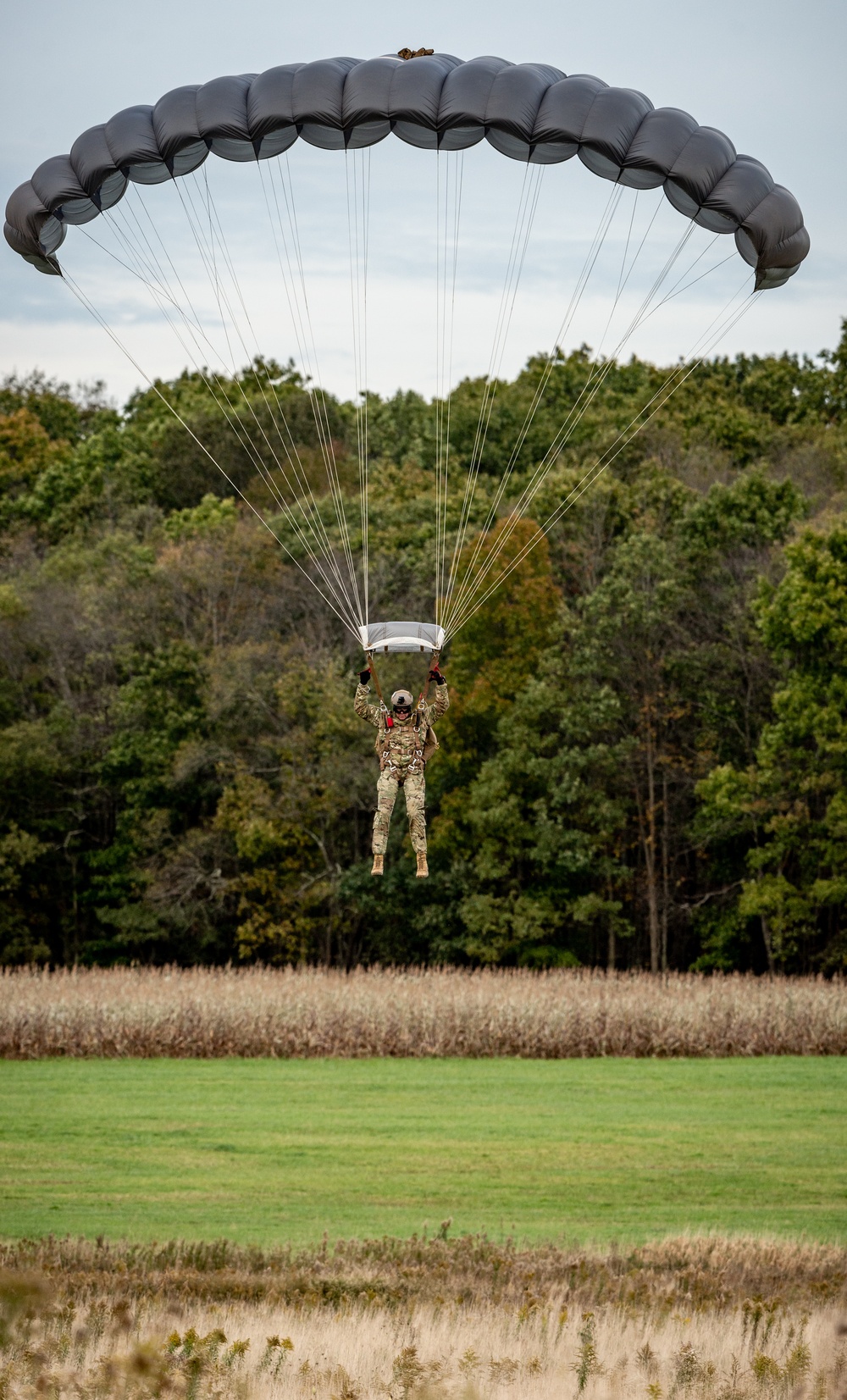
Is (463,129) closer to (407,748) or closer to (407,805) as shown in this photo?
(407,748)

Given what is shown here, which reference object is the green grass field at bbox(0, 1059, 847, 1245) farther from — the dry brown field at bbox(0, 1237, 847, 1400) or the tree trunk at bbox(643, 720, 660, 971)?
the tree trunk at bbox(643, 720, 660, 971)

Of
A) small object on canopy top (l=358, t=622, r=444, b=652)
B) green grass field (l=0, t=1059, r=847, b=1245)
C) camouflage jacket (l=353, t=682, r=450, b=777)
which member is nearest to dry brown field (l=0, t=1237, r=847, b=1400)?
green grass field (l=0, t=1059, r=847, b=1245)

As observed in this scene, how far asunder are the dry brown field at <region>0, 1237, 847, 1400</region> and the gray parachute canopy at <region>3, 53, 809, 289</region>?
9776 mm

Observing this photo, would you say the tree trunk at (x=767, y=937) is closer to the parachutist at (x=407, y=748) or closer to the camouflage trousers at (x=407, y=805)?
the camouflage trousers at (x=407, y=805)

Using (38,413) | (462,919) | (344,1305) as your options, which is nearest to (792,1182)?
(344,1305)

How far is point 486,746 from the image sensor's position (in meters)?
48.8

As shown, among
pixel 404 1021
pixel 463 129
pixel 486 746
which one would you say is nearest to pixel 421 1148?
pixel 404 1021

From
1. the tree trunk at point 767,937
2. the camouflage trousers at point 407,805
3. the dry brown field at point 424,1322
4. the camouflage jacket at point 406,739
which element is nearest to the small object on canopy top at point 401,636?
the camouflage jacket at point 406,739

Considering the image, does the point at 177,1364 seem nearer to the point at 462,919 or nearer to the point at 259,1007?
the point at 259,1007

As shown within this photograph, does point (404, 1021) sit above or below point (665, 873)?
below

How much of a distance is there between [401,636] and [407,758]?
106 cm

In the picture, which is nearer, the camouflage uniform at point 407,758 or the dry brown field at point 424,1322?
the dry brown field at point 424,1322

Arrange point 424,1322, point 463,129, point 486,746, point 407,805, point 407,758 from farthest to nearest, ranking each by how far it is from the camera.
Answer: point 486,746 → point 463,129 → point 407,758 → point 407,805 → point 424,1322

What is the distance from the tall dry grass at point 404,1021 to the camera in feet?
100
